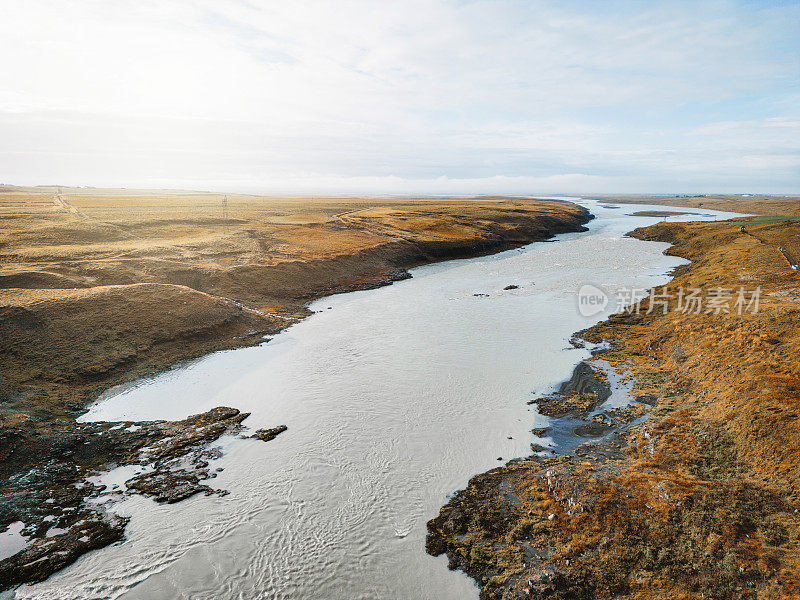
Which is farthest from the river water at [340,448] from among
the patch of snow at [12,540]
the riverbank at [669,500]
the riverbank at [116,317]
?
the patch of snow at [12,540]

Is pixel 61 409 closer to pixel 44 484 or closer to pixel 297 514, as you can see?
pixel 44 484

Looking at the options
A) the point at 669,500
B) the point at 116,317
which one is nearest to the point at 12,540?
the point at 116,317

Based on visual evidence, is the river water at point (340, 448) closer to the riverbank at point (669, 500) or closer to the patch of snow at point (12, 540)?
the riverbank at point (669, 500)

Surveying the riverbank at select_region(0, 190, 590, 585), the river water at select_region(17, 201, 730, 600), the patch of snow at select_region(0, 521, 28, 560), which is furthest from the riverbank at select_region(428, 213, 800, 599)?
the patch of snow at select_region(0, 521, 28, 560)

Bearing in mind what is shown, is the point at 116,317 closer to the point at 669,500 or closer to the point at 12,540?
the point at 12,540

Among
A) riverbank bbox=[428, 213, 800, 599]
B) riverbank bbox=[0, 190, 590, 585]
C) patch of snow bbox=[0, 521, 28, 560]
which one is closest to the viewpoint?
riverbank bbox=[428, 213, 800, 599]

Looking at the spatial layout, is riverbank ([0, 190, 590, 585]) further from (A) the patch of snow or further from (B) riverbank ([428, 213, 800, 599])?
(B) riverbank ([428, 213, 800, 599])
